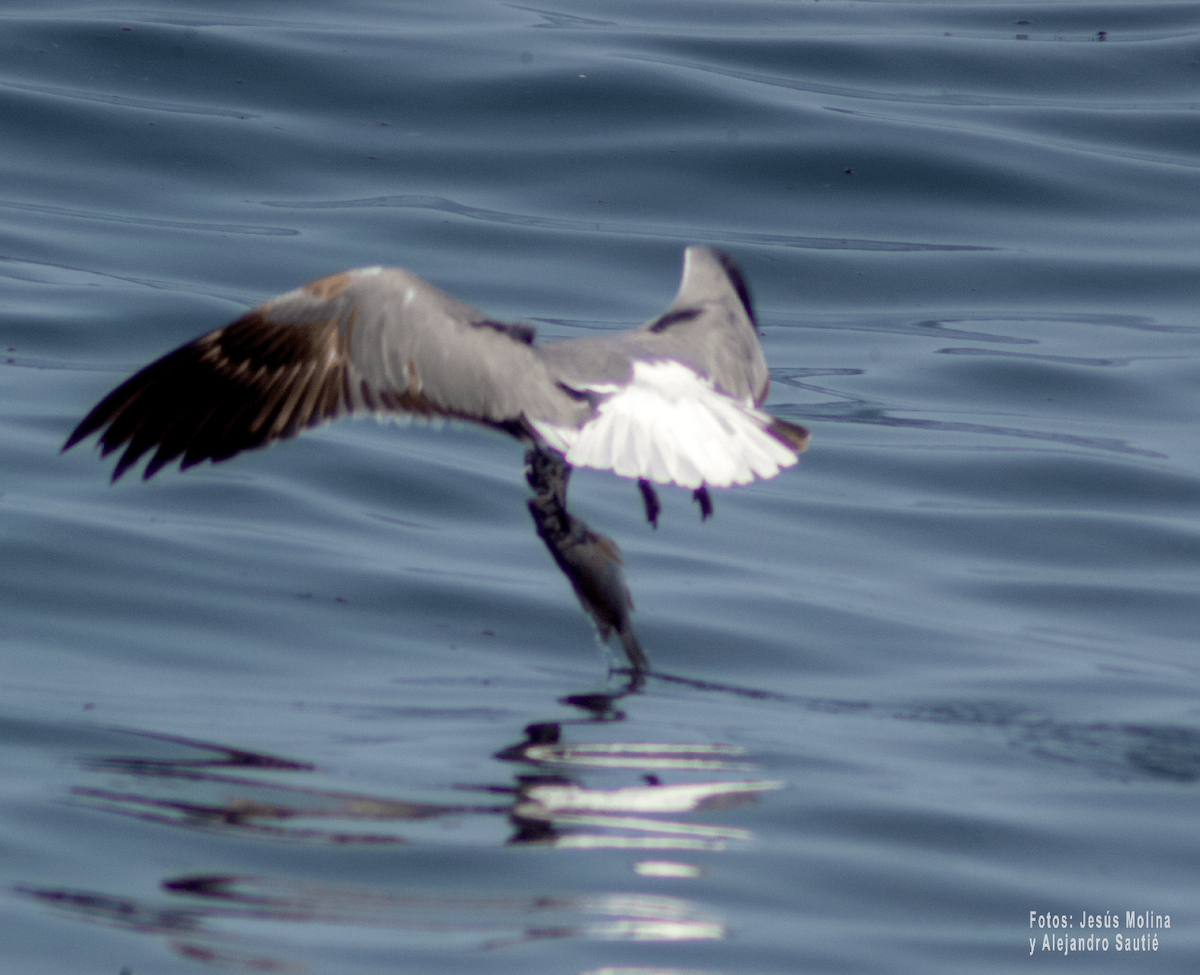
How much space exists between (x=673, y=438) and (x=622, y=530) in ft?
9.91

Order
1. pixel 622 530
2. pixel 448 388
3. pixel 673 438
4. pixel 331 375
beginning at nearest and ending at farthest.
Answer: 1. pixel 673 438
2. pixel 448 388
3. pixel 331 375
4. pixel 622 530

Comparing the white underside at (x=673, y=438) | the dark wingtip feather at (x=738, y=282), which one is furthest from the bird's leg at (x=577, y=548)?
the dark wingtip feather at (x=738, y=282)

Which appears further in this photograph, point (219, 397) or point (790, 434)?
point (219, 397)

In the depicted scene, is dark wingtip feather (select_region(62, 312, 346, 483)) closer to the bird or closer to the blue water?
the bird

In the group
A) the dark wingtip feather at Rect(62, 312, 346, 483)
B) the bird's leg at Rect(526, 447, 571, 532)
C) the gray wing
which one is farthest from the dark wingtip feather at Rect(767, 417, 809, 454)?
the dark wingtip feather at Rect(62, 312, 346, 483)

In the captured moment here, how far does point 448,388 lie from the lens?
5.66 metres

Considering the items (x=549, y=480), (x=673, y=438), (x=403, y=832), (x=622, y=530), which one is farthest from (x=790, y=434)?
(x=622, y=530)

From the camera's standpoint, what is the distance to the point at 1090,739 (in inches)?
225

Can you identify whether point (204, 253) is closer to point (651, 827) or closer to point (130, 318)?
point (130, 318)

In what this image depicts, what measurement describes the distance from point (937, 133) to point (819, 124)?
954mm

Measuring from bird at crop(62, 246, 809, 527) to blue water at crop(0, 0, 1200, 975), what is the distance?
80 cm

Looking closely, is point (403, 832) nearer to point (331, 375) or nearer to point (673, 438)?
point (673, 438)

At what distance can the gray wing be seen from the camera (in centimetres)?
566

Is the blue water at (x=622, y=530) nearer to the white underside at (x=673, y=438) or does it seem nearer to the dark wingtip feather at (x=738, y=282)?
the white underside at (x=673, y=438)
